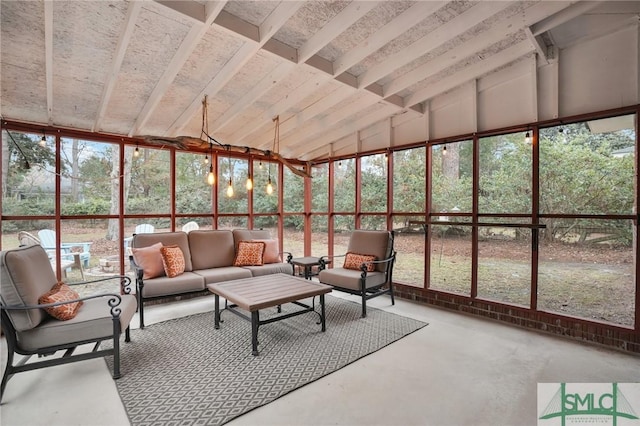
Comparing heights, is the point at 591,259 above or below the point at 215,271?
above

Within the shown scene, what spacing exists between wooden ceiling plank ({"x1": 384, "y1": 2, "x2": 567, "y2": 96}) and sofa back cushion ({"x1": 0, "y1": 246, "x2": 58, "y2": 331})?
4.38m

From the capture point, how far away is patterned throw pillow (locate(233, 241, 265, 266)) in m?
5.16

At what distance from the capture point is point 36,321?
2506mm

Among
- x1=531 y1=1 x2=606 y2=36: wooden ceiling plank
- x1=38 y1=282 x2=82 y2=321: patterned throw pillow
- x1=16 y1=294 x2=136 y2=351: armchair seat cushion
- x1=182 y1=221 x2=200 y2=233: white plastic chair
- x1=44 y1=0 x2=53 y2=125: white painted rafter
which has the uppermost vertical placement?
x1=531 y1=1 x2=606 y2=36: wooden ceiling plank

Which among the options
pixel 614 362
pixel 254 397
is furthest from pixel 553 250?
pixel 254 397

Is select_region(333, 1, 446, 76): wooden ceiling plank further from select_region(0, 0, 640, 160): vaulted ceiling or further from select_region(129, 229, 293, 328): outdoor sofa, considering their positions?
select_region(129, 229, 293, 328): outdoor sofa

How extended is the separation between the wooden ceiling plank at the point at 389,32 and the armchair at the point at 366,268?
2.58 m

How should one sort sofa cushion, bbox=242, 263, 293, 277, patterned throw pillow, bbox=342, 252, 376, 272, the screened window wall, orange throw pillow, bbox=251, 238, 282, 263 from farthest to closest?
1. orange throw pillow, bbox=251, 238, 282, 263
2. sofa cushion, bbox=242, 263, 293, 277
3. patterned throw pillow, bbox=342, 252, 376, 272
4. the screened window wall

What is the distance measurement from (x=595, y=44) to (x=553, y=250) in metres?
2.39

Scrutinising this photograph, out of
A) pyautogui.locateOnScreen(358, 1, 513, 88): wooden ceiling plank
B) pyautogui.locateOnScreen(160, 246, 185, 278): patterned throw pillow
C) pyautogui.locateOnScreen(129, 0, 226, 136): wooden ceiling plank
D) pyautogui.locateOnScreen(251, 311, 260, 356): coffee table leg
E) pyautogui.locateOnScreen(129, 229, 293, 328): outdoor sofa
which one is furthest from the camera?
pyautogui.locateOnScreen(160, 246, 185, 278): patterned throw pillow

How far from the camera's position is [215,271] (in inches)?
186

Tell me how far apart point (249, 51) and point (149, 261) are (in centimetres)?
309

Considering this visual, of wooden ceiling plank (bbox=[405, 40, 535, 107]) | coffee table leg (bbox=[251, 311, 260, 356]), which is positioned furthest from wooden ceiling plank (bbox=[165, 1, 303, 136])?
coffee table leg (bbox=[251, 311, 260, 356])

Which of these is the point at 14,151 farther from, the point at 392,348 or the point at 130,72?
the point at 392,348
